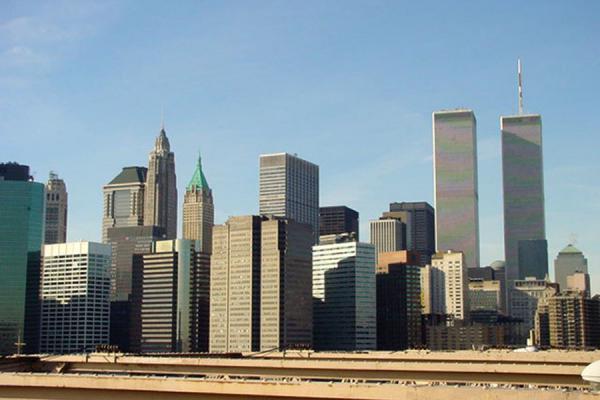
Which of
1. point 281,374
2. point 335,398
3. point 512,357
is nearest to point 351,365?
point 281,374

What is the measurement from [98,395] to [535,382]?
37.3 m

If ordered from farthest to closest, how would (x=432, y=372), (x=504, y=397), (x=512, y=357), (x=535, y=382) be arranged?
1. (x=512, y=357)
2. (x=432, y=372)
3. (x=535, y=382)
4. (x=504, y=397)

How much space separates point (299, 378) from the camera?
8438 cm

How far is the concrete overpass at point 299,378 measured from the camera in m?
54.3

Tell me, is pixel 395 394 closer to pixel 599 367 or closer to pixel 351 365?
pixel 599 367

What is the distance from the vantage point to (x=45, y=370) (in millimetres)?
98812

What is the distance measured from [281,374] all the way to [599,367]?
42.7 m

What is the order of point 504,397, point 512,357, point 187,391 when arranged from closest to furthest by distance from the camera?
point 504,397 → point 187,391 → point 512,357

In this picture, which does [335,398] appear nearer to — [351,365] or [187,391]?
[187,391]

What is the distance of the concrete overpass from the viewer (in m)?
54.3

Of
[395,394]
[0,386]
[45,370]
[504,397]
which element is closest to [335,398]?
[395,394]

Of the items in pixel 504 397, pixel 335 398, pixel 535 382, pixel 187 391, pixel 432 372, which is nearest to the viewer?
pixel 504 397

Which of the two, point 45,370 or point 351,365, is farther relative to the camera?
point 45,370

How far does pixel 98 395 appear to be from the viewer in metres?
65.6
